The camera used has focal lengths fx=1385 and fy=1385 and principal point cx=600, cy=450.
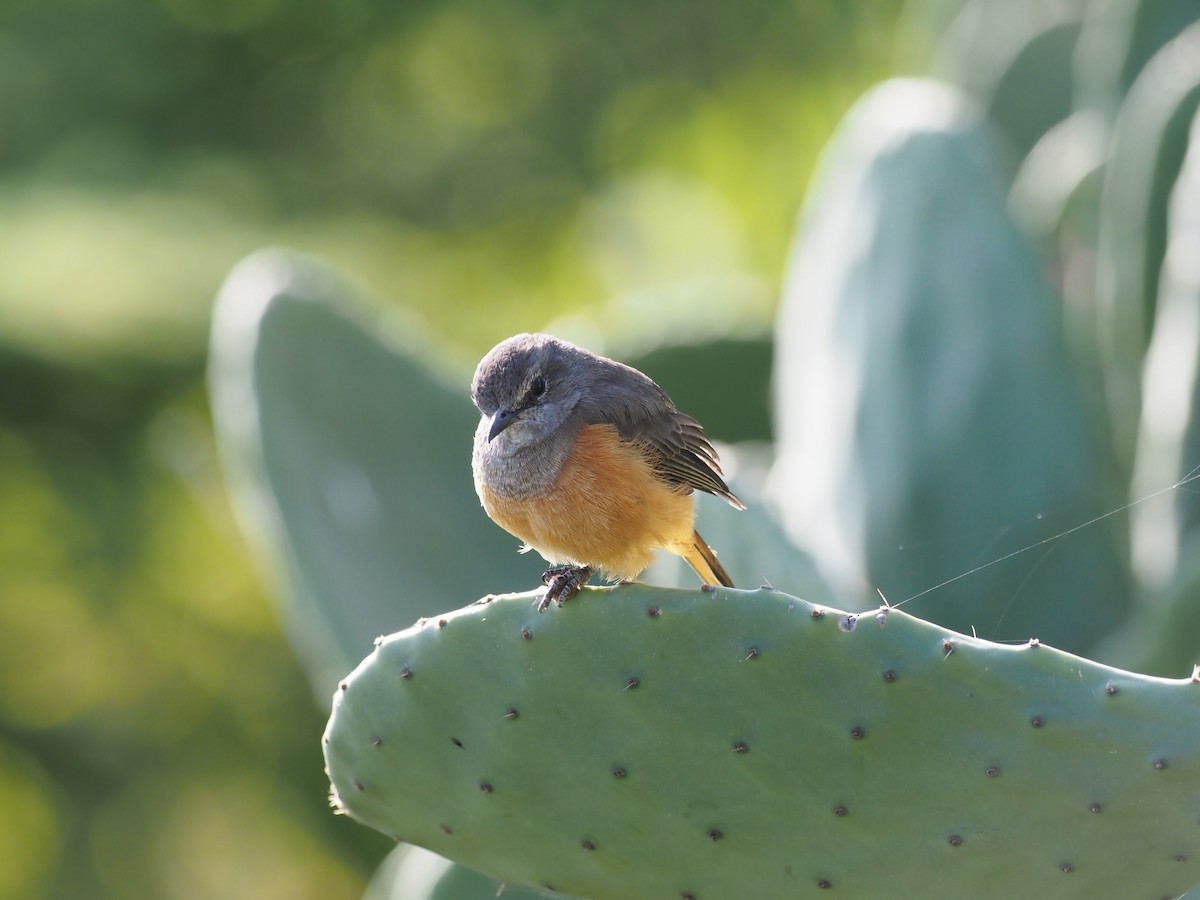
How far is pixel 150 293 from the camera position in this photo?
204 inches

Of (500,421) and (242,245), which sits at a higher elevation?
(242,245)

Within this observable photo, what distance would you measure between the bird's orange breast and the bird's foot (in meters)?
0.02

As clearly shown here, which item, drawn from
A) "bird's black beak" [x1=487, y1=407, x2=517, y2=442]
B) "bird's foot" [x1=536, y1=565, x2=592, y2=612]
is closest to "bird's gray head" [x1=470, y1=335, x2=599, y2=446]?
"bird's black beak" [x1=487, y1=407, x2=517, y2=442]

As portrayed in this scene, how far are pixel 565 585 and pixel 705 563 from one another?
16.9 inches

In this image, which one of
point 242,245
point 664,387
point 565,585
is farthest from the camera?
point 242,245

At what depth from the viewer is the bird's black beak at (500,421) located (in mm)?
1750

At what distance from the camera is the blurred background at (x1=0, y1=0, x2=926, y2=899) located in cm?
477

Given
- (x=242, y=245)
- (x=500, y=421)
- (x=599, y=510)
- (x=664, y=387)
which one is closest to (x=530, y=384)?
(x=500, y=421)

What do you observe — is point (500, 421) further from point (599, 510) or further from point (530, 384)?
point (599, 510)

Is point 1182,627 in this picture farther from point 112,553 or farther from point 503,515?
point 112,553

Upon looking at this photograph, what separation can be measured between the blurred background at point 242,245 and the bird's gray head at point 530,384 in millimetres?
1506

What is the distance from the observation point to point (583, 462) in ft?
5.59

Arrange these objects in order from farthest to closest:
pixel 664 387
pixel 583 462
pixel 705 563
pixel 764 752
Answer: pixel 664 387
pixel 705 563
pixel 583 462
pixel 764 752

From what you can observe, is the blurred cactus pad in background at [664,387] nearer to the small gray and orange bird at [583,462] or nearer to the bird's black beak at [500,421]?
the small gray and orange bird at [583,462]
